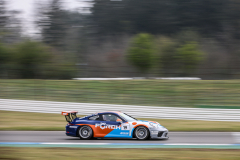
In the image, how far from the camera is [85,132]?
9.22m

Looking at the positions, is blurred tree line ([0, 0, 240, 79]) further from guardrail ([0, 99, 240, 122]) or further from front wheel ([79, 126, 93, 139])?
front wheel ([79, 126, 93, 139])

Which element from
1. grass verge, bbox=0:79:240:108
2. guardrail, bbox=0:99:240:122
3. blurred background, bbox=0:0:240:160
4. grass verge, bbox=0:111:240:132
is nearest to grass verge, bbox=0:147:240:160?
blurred background, bbox=0:0:240:160

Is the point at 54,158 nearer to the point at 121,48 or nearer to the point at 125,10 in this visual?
the point at 121,48

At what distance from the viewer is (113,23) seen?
53.8m

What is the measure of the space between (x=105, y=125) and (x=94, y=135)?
482mm

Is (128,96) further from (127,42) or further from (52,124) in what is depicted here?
(127,42)

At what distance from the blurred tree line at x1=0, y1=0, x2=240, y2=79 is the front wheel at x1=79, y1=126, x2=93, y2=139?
2097cm

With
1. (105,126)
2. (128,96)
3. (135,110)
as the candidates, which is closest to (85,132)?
(105,126)

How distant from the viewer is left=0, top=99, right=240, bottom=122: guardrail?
1430 centimetres

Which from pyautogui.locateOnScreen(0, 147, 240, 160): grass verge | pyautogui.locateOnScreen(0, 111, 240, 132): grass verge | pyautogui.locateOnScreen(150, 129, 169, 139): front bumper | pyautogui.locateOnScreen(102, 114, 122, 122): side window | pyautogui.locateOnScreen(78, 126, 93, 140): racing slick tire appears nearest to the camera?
pyautogui.locateOnScreen(0, 147, 240, 160): grass verge

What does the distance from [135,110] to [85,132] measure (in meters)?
6.40

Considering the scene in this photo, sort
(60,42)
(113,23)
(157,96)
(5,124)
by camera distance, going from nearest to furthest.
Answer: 1. (5,124)
2. (157,96)
3. (60,42)
4. (113,23)

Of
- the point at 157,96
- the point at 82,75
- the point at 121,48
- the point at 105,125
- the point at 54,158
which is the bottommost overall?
the point at 54,158

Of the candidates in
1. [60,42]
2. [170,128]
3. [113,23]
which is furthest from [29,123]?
[113,23]
